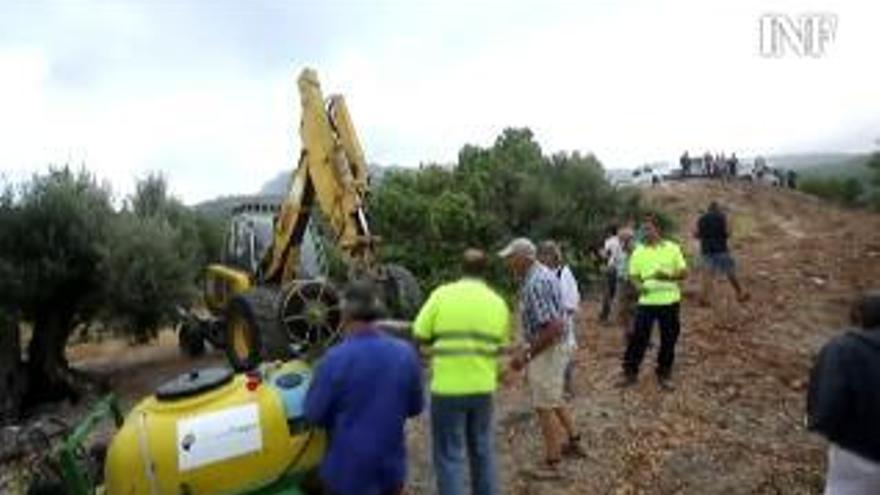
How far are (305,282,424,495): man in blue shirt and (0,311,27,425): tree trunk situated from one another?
16.9 m

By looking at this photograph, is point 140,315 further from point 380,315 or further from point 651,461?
point 380,315

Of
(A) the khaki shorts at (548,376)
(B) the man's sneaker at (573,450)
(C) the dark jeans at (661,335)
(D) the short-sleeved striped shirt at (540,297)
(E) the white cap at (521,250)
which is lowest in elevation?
(B) the man's sneaker at (573,450)

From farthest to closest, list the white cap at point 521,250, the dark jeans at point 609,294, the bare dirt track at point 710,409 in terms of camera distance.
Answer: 1. the dark jeans at point 609,294
2. the bare dirt track at point 710,409
3. the white cap at point 521,250

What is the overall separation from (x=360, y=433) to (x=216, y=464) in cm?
176

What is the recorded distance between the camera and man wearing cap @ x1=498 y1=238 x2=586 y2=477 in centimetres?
1033

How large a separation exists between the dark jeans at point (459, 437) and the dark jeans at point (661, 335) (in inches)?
204

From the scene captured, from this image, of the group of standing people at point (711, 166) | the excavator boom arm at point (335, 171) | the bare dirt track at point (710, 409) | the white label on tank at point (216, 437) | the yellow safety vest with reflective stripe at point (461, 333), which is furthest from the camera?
the group of standing people at point (711, 166)

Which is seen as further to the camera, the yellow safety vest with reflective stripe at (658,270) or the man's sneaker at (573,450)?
the yellow safety vest with reflective stripe at (658,270)

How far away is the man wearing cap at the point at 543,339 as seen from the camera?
10.3 m

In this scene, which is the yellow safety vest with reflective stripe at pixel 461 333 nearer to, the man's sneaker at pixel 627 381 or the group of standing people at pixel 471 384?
the group of standing people at pixel 471 384

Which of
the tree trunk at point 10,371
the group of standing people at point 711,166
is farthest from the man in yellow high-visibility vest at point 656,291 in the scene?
the group of standing people at point 711,166

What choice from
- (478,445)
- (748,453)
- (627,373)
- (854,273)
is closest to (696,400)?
(627,373)

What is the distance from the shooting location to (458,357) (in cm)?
888

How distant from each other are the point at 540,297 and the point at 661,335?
422cm
